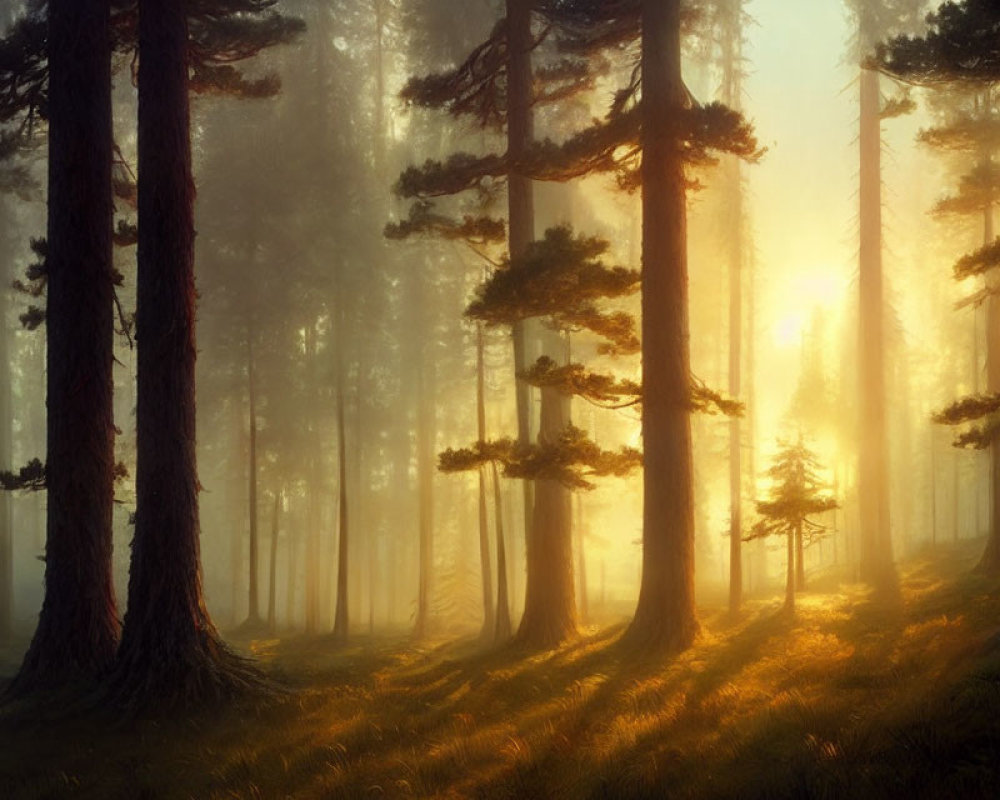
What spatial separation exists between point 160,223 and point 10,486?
4.78 meters

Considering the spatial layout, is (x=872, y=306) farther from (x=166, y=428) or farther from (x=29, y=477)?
(x=29, y=477)

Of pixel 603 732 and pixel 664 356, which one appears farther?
pixel 664 356

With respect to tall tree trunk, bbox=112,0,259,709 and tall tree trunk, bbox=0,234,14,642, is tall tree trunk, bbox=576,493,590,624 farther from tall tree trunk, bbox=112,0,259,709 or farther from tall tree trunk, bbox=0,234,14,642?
tall tree trunk, bbox=0,234,14,642

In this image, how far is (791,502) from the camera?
53.6 ft

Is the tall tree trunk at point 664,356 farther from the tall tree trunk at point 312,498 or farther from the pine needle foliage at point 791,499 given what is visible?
Answer: the tall tree trunk at point 312,498

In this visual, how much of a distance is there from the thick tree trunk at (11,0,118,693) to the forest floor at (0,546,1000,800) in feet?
4.94

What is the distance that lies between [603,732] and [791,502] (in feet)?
35.6

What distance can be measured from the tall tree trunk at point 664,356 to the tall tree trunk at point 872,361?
1114 cm

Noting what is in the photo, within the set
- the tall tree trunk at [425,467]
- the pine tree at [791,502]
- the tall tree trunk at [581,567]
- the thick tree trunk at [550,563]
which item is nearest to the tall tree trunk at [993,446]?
the pine tree at [791,502]

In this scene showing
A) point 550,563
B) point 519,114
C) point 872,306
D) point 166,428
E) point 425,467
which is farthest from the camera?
point 425,467

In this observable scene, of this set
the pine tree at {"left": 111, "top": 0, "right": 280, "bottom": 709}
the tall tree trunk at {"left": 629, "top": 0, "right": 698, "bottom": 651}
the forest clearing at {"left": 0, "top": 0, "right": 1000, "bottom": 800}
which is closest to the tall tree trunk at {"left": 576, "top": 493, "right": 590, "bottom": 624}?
the forest clearing at {"left": 0, "top": 0, "right": 1000, "bottom": 800}

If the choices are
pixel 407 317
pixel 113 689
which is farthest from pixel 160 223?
pixel 407 317

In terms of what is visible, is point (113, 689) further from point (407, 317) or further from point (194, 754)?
point (407, 317)

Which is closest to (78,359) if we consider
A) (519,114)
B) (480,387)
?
(519,114)
